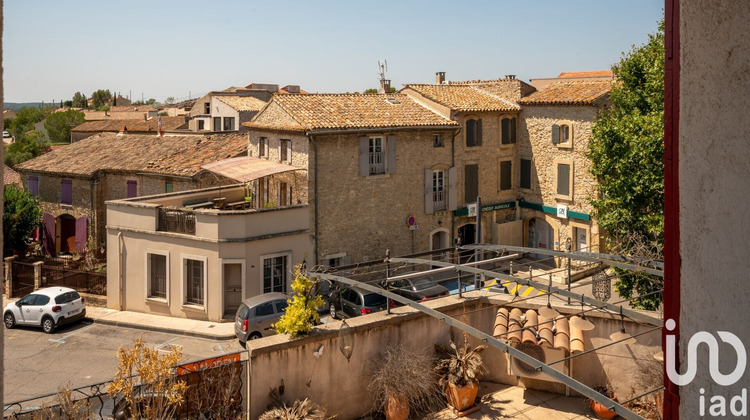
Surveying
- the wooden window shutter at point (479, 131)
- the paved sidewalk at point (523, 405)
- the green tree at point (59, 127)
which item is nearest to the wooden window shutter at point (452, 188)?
the wooden window shutter at point (479, 131)

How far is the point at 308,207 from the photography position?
2356 centimetres

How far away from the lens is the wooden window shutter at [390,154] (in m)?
26.2

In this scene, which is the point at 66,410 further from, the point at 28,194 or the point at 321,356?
the point at 28,194

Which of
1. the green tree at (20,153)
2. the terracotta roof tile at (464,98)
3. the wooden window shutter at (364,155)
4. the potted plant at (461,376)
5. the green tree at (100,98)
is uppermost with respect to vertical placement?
the green tree at (100,98)

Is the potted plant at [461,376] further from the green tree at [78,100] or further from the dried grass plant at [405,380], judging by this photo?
the green tree at [78,100]

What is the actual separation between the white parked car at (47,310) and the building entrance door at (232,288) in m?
5.03

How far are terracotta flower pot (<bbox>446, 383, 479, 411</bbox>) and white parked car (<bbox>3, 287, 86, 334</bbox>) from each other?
1484 centimetres

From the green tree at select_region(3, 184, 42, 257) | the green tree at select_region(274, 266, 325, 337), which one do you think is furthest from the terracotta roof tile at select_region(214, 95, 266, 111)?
the green tree at select_region(274, 266, 325, 337)

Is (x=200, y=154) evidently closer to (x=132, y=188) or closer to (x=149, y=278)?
(x=132, y=188)

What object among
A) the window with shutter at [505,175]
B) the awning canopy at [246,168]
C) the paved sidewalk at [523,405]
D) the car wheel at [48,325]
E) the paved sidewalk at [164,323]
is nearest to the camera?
the paved sidewalk at [523,405]

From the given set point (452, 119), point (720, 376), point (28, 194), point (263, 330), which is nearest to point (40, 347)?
point (263, 330)

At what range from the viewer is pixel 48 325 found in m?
21.1

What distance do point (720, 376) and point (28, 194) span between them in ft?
110

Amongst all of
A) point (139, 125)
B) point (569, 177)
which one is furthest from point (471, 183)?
point (139, 125)
